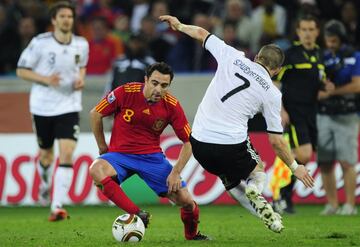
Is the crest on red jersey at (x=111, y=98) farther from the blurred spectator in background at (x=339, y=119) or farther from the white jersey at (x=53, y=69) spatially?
the blurred spectator in background at (x=339, y=119)

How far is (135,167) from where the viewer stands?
33.0 feet

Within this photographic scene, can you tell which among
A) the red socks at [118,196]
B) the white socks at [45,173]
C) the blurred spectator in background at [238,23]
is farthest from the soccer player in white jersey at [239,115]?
the blurred spectator in background at [238,23]

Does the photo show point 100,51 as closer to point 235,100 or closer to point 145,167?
point 145,167

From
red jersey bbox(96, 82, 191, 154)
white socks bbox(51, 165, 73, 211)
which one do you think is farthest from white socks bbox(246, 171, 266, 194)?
white socks bbox(51, 165, 73, 211)

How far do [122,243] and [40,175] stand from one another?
5.39 meters

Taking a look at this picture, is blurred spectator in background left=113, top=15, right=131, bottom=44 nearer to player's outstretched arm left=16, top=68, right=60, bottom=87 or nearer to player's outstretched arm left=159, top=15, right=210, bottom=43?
player's outstretched arm left=16, top=68, right=60, bottom=87

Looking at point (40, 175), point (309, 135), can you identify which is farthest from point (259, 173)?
point (40, 175)

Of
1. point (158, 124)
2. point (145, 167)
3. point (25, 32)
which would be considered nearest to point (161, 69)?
point (158, 124)

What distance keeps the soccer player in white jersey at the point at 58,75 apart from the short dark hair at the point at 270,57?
165 inches

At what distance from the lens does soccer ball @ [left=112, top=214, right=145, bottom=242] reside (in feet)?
30.9

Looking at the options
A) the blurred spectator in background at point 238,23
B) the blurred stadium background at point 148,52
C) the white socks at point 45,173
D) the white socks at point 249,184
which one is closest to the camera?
the white socks at point 249,184

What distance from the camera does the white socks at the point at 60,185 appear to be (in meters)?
12.5

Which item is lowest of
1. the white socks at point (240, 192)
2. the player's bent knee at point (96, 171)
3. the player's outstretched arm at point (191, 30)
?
the white socks at point (240, 192)

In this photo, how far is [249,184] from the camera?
9539mm
